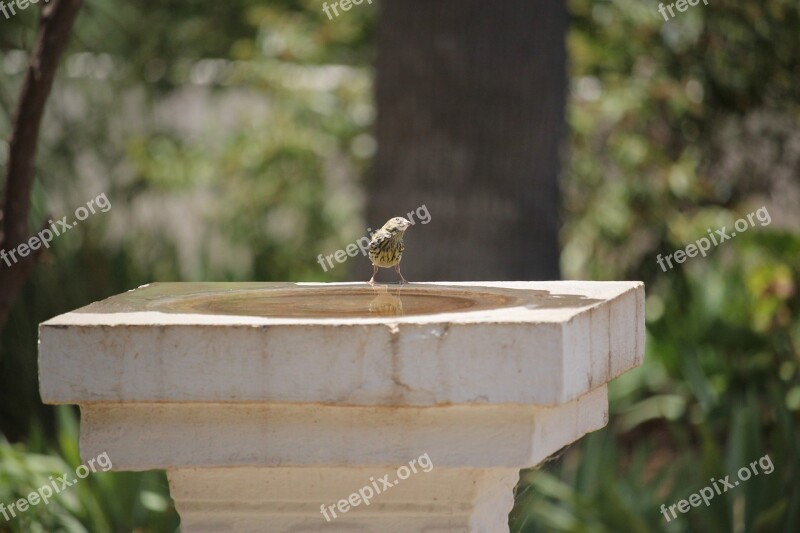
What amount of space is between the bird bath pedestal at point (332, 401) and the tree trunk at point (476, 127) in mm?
2836

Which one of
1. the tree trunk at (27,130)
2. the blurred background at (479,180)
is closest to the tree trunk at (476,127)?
the blurred background at (479,180)

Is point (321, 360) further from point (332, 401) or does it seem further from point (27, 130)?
point (27, 130)

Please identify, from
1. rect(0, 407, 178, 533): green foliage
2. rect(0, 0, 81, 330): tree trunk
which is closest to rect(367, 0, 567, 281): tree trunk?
rect(0, 407, 178, 533): green foliage

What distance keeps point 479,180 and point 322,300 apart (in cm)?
255

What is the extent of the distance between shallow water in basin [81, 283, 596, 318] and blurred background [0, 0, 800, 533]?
895mm

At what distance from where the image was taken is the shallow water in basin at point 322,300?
2209 millimetres

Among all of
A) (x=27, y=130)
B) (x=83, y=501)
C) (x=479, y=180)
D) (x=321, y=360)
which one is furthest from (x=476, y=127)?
(x=321, y=360)

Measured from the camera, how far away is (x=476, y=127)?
496 centimetres

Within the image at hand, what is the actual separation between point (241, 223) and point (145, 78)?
54.9 inches

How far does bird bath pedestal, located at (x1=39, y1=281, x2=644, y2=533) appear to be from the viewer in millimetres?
1849

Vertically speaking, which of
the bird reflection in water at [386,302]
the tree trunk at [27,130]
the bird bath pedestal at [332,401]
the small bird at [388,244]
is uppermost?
the tree trunk at [27,130]

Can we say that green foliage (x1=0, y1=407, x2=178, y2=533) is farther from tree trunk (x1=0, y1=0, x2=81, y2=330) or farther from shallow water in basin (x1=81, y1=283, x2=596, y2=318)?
shallow water in basin (x1=81, y1=283, x2=596, y2=318)

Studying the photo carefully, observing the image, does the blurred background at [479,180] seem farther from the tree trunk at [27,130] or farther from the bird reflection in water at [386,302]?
the tree trunk at [27,130]

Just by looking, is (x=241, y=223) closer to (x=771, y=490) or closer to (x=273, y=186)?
(x=273, y=186)
